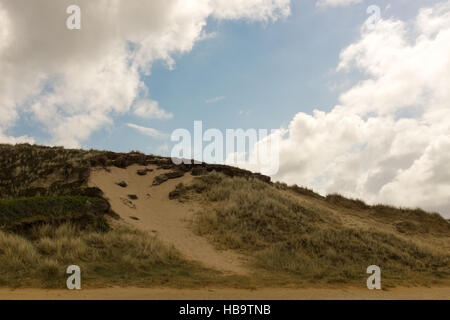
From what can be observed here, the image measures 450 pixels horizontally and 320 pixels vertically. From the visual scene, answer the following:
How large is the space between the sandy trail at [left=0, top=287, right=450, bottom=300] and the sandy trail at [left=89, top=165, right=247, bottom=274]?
11.9 ft

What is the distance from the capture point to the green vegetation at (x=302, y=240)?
12.8m

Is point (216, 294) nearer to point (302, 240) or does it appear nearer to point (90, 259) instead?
point (90, 259)

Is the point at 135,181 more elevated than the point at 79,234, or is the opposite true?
the point at 135,181

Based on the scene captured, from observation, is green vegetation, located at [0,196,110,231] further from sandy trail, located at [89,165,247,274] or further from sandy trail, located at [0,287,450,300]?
sandy trail, located at [0,287,450,300]

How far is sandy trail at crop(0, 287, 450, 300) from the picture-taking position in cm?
753

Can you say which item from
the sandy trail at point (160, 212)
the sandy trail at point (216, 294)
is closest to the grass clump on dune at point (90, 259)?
the sandy trail at point (216, 294)

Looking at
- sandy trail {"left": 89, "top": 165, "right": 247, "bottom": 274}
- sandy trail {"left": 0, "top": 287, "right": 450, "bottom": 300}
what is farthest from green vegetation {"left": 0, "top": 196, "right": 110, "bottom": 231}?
sandy trail {"left": 0, "top": 287, "right": 450, "bottom": 300}

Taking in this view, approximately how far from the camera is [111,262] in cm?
1145

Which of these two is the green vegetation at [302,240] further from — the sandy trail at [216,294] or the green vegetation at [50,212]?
the green vegetation at [50,212]

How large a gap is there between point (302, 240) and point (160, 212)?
1014cm

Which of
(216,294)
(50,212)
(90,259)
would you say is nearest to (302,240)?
(216,294)
